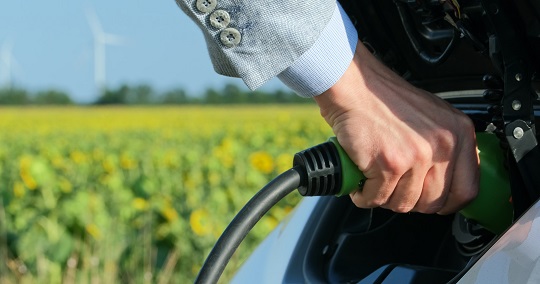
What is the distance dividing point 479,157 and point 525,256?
0.92 feet

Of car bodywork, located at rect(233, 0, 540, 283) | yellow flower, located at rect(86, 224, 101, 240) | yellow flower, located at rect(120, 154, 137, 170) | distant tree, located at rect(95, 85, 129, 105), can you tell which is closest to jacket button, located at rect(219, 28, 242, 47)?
car bodywork, located at rect(233, 0, 540, 283)

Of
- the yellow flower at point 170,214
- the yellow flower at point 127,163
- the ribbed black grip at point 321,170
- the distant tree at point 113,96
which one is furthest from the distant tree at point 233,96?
the ribbed black grip at point 321,170

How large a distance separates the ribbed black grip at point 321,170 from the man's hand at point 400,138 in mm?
36

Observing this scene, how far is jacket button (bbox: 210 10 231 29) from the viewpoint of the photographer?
3.18ft

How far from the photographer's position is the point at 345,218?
4.26 ft

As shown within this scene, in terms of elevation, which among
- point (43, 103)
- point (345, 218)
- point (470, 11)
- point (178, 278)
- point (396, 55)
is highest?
point (470, 11)

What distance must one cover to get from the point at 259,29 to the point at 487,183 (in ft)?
1.03

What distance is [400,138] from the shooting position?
0.99m

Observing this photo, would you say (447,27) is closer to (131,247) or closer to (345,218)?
(345,218)

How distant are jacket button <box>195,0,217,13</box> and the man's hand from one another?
0.50ft

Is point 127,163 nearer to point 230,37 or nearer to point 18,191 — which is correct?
point 18,191

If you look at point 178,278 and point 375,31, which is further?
point 178,278

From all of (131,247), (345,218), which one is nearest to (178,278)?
(131,247)

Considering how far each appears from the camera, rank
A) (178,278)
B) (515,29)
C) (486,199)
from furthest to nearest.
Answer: (178,278)
(486,199)
(515,29)
